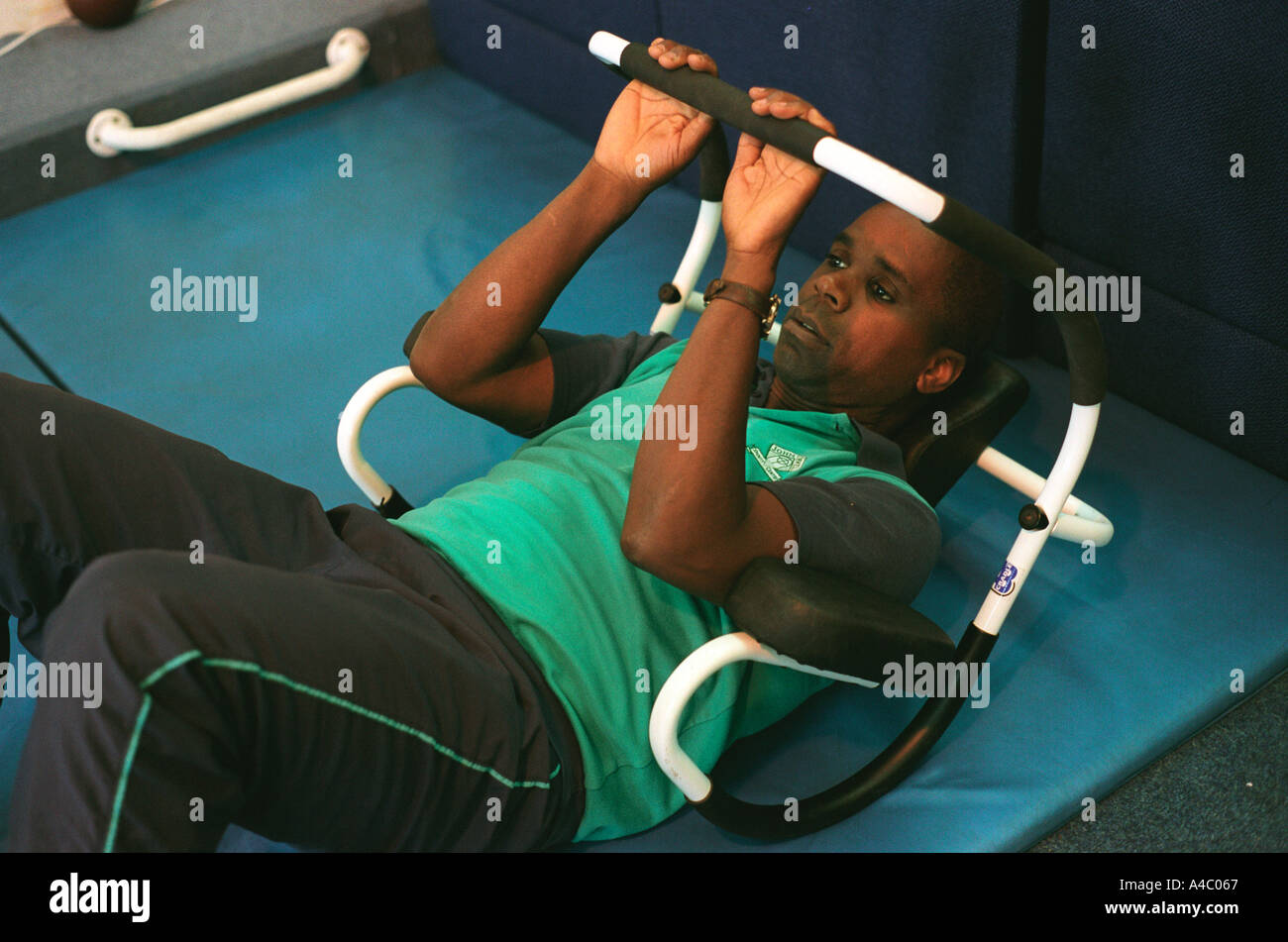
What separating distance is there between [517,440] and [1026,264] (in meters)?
1.12

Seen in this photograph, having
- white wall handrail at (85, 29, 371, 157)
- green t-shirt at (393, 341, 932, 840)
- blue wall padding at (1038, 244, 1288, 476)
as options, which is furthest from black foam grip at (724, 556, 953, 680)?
white wall handrail at (85, 29, 371, 157)

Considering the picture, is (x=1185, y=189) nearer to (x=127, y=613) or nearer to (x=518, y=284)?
(x=518, y=284)

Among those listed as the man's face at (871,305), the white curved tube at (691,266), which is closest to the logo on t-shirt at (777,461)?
the man's face at (871,305)

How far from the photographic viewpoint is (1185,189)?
183 cm

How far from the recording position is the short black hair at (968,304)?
155 cm

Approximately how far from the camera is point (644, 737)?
55.3 inches

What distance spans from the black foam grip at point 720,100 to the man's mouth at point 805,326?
10.7 inches

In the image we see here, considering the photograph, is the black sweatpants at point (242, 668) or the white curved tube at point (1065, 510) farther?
the white curved tube at point (1065, 510)

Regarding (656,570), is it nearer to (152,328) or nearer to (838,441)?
(838,441)
